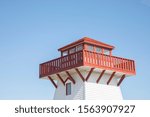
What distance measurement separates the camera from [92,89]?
86.2ft

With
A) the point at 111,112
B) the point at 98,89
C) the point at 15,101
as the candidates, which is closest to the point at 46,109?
the point at 15,101

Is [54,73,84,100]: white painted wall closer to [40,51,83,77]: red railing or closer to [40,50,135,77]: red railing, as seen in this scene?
[40,51,83,77]: red railing

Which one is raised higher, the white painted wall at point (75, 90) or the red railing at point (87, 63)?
the red railing at point (87, 63)

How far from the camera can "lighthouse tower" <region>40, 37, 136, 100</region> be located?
25750 millimetres

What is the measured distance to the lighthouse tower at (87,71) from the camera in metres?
25.8

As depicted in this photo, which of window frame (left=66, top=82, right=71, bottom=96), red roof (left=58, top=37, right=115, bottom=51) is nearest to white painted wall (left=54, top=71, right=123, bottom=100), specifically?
window frame (left=66, top=82, right=71, bottom=96)

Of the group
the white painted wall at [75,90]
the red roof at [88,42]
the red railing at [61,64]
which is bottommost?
the white painted wall at [75,90]

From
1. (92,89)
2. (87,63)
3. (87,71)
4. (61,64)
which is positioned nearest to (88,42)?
(87,71)

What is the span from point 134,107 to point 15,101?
5.12 meters

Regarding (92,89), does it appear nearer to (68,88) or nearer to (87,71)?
(87,71)

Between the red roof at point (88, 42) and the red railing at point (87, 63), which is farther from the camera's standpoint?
the red roof at point (88, 42)

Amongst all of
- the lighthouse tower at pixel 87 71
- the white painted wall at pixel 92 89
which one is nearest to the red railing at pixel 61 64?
the lighthouse tower at pixel 87 71

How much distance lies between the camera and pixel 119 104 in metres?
14.6

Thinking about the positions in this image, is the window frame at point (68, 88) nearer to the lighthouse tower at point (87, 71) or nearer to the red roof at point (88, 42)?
the lighthouse tower at point (87, 71)
